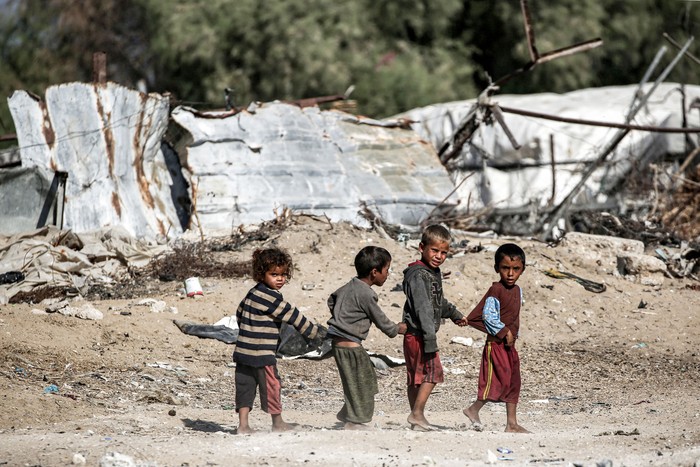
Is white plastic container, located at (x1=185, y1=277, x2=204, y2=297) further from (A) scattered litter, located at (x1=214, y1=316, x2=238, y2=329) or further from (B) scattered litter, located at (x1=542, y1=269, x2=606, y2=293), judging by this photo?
(B) scattered litter, located at (x1=542, y1=269, x2=606, y2=293)

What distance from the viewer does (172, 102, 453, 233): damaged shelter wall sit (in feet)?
35.8

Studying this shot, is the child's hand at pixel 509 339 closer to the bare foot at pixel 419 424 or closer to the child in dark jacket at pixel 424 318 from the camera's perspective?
the child in dark jacket at pixel 424 318

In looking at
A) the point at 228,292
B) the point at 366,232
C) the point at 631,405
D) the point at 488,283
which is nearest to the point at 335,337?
the point at 631,405

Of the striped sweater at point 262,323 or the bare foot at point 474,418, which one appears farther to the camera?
the bare foot at point 474,418

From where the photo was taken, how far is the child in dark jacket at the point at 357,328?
16.9 ft

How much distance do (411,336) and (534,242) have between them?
20.9 feet

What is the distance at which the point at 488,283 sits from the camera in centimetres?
980

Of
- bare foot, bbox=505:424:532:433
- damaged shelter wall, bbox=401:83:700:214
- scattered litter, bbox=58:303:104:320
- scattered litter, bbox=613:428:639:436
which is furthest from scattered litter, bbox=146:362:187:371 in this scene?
damaged shelter wall, bbox=401:83:700:214

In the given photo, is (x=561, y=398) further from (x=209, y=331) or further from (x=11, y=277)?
(x=11, y=277)

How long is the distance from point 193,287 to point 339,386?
2.31 metres

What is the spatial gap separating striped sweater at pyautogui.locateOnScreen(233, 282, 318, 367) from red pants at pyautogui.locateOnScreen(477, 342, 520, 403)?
100 cm

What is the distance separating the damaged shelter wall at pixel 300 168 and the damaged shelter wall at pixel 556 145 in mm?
1968

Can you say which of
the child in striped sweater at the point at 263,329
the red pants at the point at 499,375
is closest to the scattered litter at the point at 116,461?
the child in striped sweater at the point at 263,329

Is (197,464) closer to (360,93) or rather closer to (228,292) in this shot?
(228,292)
